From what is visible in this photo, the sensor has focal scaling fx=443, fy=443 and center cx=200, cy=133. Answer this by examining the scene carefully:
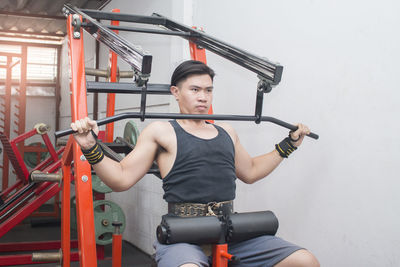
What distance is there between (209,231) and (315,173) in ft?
3.25

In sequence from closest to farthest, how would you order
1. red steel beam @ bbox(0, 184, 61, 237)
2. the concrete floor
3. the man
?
the man → red steel beam @ bbox(0, 184, 61, 237) → the concrete floor

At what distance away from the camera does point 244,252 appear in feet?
5.66

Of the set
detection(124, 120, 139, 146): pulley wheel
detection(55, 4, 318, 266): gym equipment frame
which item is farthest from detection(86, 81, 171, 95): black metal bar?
detection(124, 120, 139, 146): pulley wheel

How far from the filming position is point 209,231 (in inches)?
59.1

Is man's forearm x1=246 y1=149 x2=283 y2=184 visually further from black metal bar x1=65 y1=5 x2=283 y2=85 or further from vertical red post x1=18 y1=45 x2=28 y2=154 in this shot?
vertical red post x1=18 y1=45 x2=28 y2=154

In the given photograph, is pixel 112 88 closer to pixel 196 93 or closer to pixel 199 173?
pixel 196 93

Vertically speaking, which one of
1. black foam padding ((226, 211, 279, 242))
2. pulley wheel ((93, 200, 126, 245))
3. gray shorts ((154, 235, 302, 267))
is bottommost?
pulley wheel ((93, 200, 126, 245))

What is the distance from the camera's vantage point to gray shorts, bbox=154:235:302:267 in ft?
4.93

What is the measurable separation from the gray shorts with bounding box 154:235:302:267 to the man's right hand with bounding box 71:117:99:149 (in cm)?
46

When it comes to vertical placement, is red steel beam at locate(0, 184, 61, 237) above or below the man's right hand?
below

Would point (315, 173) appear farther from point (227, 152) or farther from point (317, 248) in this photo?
point (227, 152)

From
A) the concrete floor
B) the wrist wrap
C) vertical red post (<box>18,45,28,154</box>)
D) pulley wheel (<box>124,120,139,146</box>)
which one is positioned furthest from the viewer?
vertical red post (<box>18,45,28,154</box>)

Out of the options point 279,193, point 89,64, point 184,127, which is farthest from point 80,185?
point 89,64

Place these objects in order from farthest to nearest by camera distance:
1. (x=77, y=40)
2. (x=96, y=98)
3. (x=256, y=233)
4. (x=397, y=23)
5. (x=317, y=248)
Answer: (x=96, y=98)
(x=317, y=248)
(x=77, y=40)
(x=397, y=23)
(x=256, y=233)
